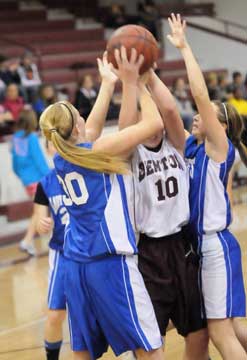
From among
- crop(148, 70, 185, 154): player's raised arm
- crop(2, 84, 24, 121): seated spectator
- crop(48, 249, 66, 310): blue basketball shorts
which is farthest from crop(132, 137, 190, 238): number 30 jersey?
crop(2, 84, 24, 121): seated spectator

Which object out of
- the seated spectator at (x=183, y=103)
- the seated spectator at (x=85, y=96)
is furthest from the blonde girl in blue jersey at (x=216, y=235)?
the seated spectator at (x=183, y=103)

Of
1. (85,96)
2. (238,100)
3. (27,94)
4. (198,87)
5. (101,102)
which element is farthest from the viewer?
(238,100)

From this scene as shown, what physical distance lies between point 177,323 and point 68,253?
0.65m

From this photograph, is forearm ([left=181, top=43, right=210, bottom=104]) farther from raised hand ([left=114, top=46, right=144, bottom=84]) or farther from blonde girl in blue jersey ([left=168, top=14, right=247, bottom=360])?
raised hand ([left=114, top=46, right=144, bottom=84])

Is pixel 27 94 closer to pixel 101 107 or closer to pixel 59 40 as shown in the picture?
pixel 59 40

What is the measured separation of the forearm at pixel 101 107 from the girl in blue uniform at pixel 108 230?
0.40 meters

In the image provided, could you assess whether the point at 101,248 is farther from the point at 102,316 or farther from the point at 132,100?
the point at 132,100

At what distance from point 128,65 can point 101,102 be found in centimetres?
52

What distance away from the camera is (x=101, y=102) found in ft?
12.7

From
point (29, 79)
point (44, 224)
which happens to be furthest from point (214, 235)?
point (29, 79)

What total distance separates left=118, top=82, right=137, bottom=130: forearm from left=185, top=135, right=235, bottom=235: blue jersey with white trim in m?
0.44

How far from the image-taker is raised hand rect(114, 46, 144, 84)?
3385 mm

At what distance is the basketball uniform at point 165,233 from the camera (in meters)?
3.60

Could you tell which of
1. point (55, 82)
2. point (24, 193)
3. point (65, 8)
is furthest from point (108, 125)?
point (65, 8)
